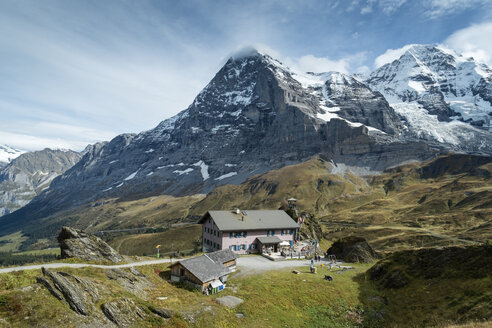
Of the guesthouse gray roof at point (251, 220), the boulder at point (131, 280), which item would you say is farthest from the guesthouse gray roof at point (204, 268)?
the guesthouse gray roof at point (251, 220)

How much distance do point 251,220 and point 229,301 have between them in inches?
1580

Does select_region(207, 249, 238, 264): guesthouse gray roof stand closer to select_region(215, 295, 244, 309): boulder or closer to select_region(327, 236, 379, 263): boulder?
select_region(215, 295, 244, 309): boulder

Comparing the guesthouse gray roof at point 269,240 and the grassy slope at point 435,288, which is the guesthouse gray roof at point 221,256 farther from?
the grassy slope at point 435,288

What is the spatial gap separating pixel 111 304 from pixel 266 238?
161 feet

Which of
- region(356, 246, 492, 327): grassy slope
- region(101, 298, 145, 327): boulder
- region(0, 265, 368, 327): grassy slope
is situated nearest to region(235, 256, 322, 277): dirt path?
region(0, 265, 368, 327): grassy slope

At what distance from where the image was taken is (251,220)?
7494 centimetres

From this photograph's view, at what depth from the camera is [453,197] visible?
19512cm

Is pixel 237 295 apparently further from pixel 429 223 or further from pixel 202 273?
pixel 429 223

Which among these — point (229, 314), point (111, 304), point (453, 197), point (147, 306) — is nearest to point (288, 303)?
point (229, 314)

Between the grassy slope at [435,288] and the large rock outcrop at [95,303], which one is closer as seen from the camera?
the large rock outcrop at [95,303]

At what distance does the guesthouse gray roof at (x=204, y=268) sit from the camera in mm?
39556

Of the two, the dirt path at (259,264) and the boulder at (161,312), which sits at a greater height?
the boulder at (161,312)

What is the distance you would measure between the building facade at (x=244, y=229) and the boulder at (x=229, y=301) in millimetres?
31592

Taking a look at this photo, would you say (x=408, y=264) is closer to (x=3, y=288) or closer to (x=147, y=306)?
(x=147, y=306)
